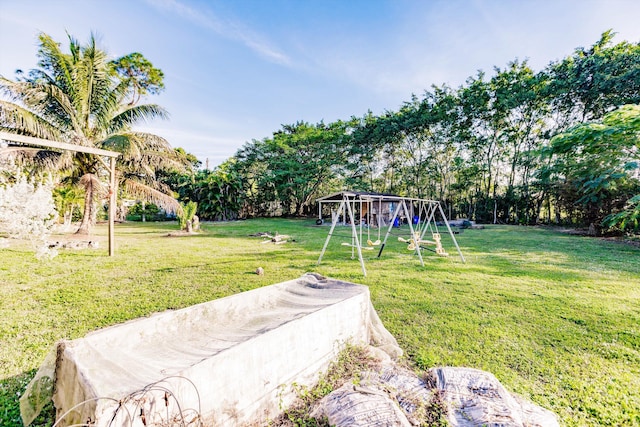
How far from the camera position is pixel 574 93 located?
52.6ft

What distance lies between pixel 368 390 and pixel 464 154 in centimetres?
2288

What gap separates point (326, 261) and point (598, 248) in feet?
31.7

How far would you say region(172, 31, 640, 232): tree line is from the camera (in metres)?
14.7

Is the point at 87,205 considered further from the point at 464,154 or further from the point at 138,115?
the point at 464,154

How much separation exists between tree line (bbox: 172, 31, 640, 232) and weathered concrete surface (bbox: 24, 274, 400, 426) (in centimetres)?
1357

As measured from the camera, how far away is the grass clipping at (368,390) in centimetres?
176

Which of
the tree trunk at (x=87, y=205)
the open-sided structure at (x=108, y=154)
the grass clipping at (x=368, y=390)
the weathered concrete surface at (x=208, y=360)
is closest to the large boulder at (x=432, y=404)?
the grass clipping at (x=368, y=390)

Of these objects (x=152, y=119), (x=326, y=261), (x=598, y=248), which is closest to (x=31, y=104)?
(x=152, y=119)

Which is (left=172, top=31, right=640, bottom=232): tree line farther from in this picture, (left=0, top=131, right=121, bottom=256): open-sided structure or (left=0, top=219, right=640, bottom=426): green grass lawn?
(left=0, top=131, right=121, bottom=256): open-sided structure

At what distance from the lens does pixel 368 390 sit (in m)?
1.86

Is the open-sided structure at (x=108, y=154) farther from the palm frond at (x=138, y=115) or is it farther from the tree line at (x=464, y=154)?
the tree line at (x=464, y=154)

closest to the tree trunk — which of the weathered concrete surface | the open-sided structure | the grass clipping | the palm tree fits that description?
the palm tree

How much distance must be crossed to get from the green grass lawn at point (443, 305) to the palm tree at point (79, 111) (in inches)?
130

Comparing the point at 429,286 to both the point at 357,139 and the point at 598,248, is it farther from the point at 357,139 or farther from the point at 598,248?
the point at 357,139
